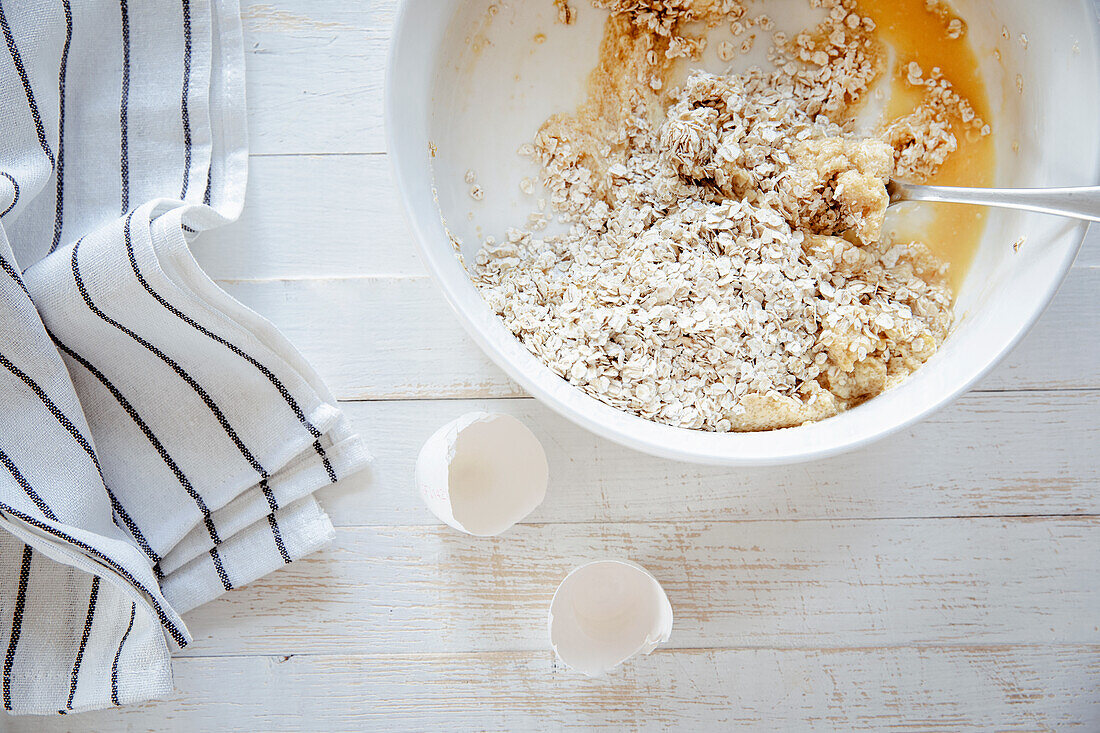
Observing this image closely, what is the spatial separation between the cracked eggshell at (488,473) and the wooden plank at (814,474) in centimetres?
3

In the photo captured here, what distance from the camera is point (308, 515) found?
83 centimetres

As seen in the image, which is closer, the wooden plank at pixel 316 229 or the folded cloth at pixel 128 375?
the folded cloth at pixel 128 375


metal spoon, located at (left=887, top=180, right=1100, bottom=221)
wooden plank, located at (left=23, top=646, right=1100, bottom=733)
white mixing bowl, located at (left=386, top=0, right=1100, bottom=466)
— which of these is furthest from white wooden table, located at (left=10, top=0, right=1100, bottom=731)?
metal spoon, located at (left=887, top=180, right=1100, bottom=221)

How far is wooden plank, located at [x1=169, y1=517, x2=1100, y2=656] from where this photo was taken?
836mm

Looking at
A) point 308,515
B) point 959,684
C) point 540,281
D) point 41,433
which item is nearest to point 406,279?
point 540,281

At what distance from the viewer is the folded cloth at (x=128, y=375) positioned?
0.74 meters

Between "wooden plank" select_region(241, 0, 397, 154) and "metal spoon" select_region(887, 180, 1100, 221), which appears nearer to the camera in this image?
"metal spoon" select_region(887, 180, 1100, 221)

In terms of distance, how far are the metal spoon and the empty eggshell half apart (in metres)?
0.48

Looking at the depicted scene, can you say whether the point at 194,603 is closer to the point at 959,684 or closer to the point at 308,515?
the point at 308,515

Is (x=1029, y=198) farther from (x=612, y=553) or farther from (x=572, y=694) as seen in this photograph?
(x=572, y=694)

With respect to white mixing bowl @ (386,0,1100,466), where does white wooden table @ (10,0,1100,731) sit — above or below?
below

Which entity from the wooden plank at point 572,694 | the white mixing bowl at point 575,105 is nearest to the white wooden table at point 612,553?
the wooden plank at point 572,694

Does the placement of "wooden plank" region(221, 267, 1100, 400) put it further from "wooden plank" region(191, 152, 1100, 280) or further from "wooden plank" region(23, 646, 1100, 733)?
"wooden plank" region(23, 646, 1100, 733)

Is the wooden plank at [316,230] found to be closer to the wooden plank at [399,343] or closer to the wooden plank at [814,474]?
the wooden plank at [399,343]
